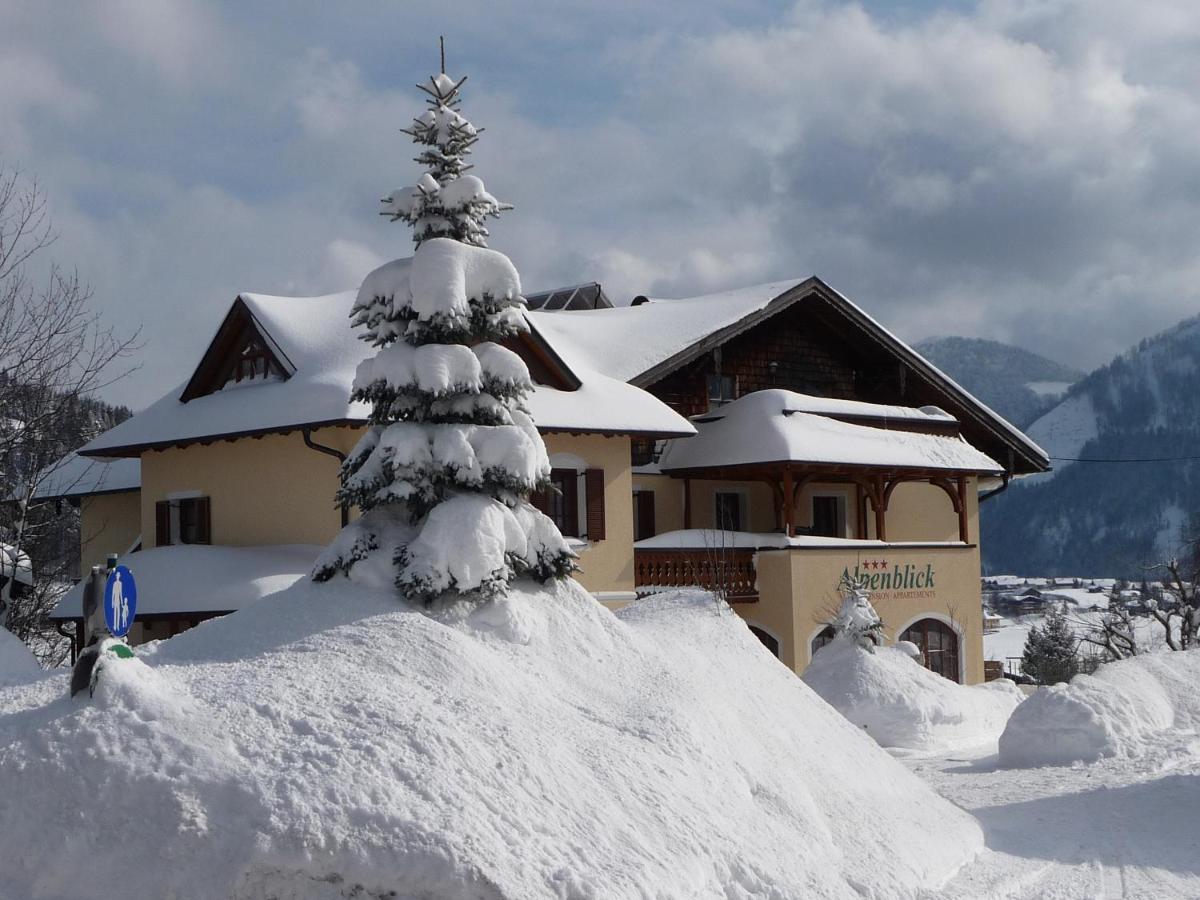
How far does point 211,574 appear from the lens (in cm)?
2102

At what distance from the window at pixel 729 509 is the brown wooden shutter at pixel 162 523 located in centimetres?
1114

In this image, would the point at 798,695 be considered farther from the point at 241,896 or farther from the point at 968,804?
the point at 241,896

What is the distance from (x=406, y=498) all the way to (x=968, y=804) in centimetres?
745

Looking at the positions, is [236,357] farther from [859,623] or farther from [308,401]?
[859,623]

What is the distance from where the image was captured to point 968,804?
14.7 metres

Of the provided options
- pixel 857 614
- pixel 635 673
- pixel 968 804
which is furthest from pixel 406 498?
pixel 857 614

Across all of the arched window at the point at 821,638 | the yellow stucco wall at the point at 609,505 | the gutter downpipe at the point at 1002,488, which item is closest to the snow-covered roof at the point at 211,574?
the yellow stucco wall at the point at 609,505

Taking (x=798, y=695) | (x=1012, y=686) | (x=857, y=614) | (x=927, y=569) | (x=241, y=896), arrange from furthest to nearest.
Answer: (x=927, y=569), (x=1012, y=686), (x=857, y=614), (x=798, y=695), (x=241, y=896)

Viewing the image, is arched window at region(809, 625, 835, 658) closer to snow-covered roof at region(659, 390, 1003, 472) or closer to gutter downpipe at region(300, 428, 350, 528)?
snow-covered roof at region(659, 390, 1003, 472)

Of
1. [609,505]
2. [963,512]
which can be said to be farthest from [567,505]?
[963,512]

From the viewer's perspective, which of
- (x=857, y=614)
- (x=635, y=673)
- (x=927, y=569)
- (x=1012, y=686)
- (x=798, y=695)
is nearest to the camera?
(x=635, y=673)

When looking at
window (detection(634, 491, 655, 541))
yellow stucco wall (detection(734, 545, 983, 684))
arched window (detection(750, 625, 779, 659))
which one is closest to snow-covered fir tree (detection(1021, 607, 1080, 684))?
yellow stucco wall (detection(734, 545, 983, 684))

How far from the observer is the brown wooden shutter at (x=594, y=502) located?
79.6ft

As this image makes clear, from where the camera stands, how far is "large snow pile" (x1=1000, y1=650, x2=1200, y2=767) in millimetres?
17906
